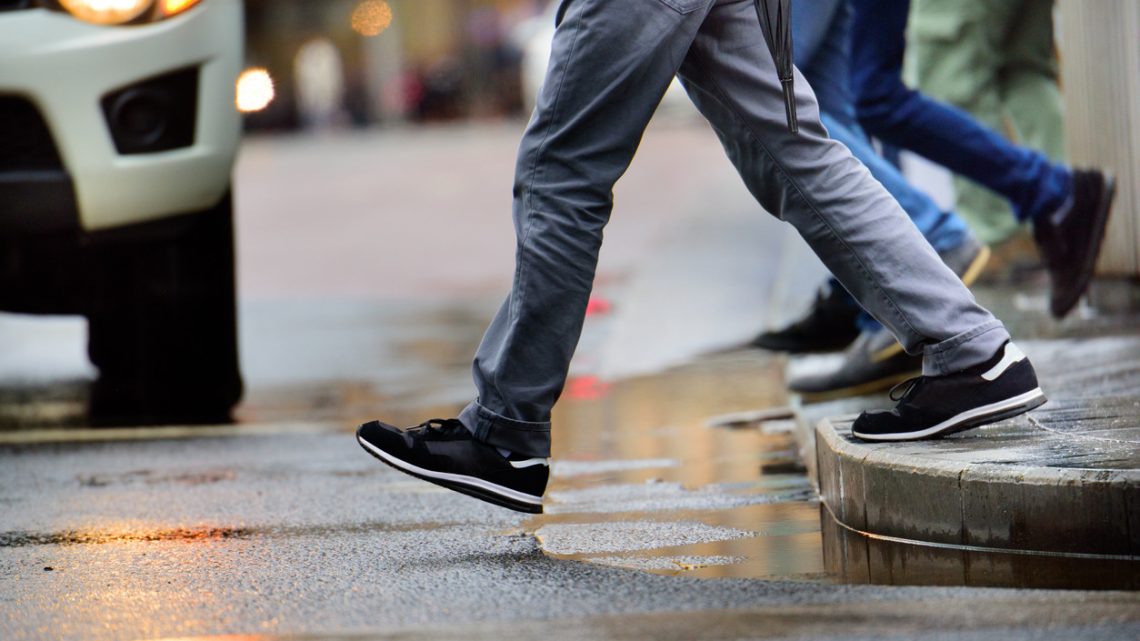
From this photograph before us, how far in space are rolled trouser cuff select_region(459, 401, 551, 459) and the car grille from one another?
6.16ft

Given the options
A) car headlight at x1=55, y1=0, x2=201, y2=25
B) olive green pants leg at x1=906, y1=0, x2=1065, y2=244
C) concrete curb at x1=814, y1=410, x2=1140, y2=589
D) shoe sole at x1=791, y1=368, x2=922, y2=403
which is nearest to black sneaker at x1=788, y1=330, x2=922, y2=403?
shoe sole at x1=791, y1=368, x2=922, y2=403

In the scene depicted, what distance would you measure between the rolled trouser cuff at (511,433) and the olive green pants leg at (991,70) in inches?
114

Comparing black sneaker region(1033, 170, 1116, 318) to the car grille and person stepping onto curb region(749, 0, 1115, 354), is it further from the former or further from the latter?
Result: the car grille

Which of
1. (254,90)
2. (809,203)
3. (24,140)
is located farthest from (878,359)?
(24,140)

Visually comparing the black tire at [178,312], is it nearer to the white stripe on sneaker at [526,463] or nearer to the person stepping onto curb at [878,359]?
the person stepping onto curb at [878,359]

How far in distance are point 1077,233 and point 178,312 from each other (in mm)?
2521

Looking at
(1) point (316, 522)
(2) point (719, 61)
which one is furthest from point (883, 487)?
(1) point (316, 522)

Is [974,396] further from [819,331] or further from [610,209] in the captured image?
[819,331]

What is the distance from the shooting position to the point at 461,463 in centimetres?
345

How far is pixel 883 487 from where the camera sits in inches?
136

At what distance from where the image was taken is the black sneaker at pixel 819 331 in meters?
4.90

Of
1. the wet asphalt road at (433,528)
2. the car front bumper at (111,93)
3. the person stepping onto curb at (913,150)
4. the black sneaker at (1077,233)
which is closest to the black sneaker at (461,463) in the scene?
the wet asphalt road at (433,528)

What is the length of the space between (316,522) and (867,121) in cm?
192

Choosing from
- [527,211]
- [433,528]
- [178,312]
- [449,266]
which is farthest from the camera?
[449,266]
